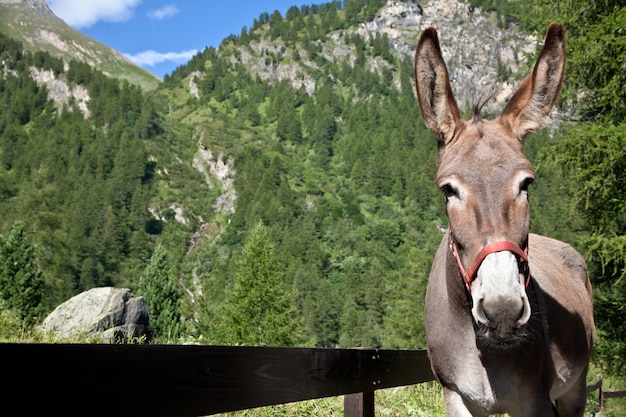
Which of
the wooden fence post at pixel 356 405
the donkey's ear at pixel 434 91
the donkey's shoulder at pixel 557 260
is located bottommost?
the wooden fence post at pixel 356 405

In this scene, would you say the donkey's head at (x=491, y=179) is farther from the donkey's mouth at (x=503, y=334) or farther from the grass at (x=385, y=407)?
the grass at (x=385, y=407)

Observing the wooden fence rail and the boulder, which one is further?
the boulder

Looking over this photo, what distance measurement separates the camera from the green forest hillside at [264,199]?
451 inches

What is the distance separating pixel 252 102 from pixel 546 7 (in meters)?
185

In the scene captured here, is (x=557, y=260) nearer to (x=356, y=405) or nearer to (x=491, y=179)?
(x=356, y=405)

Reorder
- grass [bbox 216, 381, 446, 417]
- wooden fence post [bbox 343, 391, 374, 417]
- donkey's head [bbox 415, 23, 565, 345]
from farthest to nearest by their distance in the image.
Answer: grass [bbox 216, 381, 446, 417] → wooden fence post [bbox 343, 391, 374, 417] → donkey's head [bbox 415, 23, 565, 345]

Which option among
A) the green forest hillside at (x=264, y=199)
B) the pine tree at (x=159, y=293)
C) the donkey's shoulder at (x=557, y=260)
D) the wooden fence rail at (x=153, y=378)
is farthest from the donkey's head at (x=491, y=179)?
the pine tree at (x=159, y=293)

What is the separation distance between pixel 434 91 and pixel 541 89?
58 centimetres

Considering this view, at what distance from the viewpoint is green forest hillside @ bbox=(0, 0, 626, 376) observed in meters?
11.5

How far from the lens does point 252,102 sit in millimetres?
192250

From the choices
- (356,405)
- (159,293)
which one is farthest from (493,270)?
(159,293)

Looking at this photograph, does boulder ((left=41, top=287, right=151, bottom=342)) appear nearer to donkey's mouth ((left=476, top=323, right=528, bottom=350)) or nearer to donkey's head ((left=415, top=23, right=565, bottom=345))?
donkey's head ((left=415, top=23, right=565, bottom=345))

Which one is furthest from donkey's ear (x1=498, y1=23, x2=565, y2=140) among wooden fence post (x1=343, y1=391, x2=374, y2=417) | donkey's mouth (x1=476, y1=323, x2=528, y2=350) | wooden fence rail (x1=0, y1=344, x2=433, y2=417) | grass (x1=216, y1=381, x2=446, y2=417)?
grass (x1=216, y1=381, x2=446, y2=417)

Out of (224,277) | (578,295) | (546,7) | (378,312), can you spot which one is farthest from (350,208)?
(578,295)
